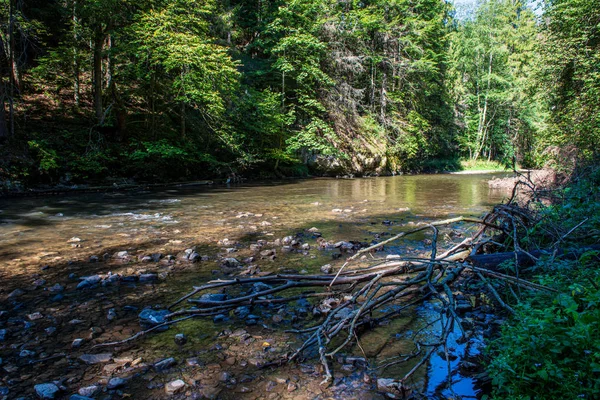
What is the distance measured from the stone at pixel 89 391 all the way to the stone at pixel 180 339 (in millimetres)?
779

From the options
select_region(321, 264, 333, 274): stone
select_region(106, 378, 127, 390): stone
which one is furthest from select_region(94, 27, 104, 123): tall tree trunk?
select_region(106, 378, 127, 390): stone

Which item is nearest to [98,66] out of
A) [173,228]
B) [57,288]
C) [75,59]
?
[75,59]

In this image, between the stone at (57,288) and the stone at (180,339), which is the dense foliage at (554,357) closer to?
the stone at (180,339)

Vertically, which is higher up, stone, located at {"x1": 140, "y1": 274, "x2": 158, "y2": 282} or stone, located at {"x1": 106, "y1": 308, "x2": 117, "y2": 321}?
stone, located at {"x1": 140, "y1": 274, "x2": 158, "y2": 282}

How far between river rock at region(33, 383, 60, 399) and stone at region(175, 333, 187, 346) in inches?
38.8

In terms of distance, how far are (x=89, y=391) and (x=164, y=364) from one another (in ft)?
1.83

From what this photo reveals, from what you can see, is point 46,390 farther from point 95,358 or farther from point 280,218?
point 280,218

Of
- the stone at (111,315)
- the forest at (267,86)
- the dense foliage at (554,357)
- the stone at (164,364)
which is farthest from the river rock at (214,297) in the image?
the forest at (267,86)

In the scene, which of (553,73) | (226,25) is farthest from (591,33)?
(226,25)

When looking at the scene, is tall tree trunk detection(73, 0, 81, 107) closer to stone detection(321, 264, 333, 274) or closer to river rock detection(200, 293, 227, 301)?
river rock detection(200, 293, 227, 301)

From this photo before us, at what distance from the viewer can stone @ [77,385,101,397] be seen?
2.56 meters

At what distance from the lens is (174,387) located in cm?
265

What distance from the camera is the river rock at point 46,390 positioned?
8.21 feet

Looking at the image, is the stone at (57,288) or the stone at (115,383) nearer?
the stone at (115,383)
